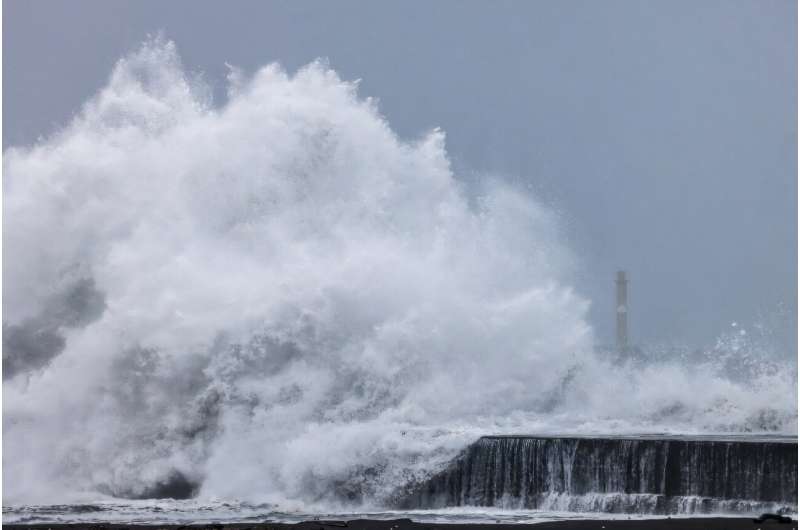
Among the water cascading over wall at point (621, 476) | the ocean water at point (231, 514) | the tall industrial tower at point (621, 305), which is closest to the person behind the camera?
the water cascading over wall at point (621, 476)

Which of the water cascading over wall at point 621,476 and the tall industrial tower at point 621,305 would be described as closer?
the water cascading over wall at point 621,476

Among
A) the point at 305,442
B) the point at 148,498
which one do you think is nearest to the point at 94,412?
the point at 148,498

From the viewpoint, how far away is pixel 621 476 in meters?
15.5

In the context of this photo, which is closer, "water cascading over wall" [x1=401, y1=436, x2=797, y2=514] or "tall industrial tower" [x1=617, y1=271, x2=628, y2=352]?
"water cascading over wall" [x1=401, y1=436, x2=797, y2=514]

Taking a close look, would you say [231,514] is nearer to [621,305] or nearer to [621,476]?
[621,476]

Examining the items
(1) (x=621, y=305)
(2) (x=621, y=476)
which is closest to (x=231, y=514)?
(2) (x=621, y=476)

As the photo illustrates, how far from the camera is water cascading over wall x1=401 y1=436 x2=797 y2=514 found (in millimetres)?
14680

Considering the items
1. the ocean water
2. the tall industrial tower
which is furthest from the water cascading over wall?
the tall industrial tower

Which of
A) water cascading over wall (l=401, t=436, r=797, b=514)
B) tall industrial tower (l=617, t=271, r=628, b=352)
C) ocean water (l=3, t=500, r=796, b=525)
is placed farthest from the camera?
tall industrial tower (l=617, t=271, r=628, b=352)

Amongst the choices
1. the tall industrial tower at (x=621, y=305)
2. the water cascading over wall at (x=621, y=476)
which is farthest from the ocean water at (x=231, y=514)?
the tall industrial tower at (x=621, y=305)

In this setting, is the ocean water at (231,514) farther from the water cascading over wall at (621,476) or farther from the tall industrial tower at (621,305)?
the tall industrial tower at (621,305)

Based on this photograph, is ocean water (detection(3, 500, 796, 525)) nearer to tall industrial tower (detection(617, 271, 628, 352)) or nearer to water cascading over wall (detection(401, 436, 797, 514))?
water cascading over wall (detection(401, 436, 797, 514))

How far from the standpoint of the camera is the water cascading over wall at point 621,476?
14680 millimetres

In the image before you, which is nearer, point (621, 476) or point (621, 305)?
point (621, 476)
